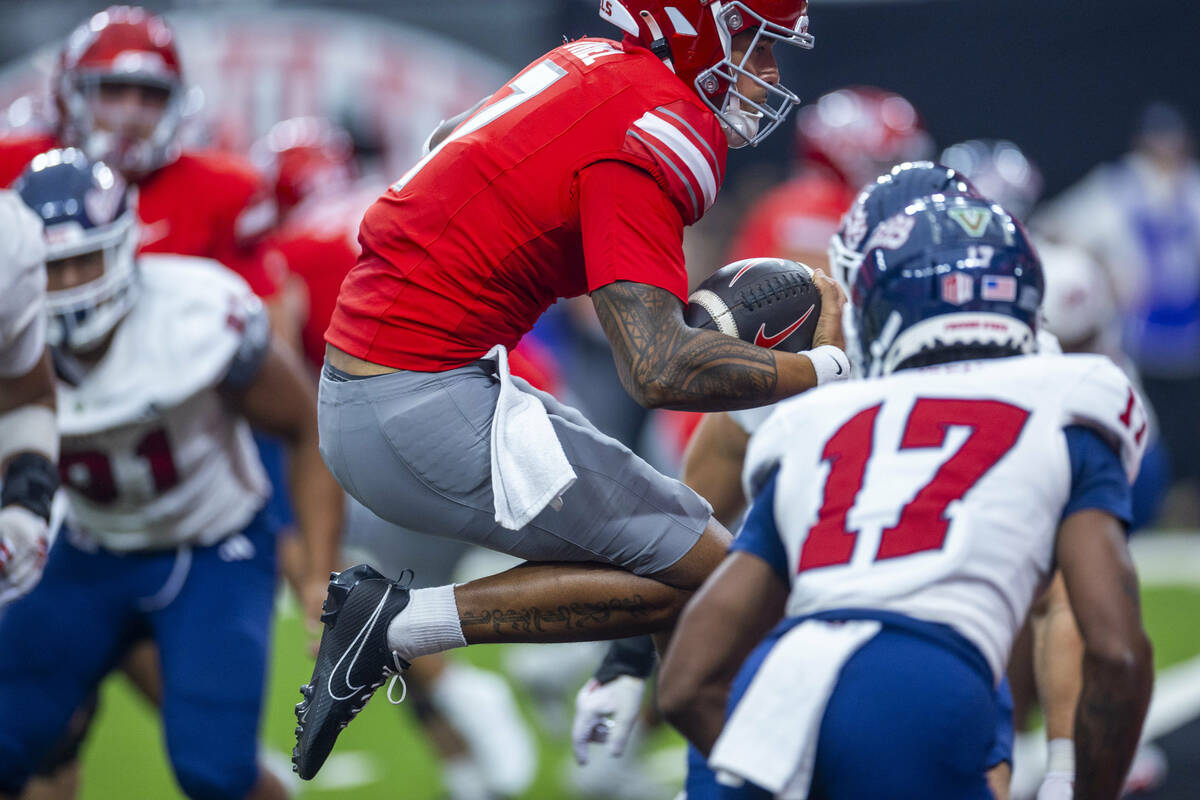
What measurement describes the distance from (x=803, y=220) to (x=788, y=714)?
4.45 m

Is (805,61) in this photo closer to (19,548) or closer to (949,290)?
(19,548)

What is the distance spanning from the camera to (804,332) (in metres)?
2.76

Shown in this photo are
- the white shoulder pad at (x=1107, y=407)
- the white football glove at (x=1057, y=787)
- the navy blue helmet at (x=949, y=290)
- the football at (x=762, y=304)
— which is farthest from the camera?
the football at (x=762, y=304)

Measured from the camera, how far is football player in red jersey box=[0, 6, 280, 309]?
473cm

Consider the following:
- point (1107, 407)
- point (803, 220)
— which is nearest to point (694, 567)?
point (1107, 407)

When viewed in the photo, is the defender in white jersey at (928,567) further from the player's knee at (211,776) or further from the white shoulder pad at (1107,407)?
the player's knee at (211,776)

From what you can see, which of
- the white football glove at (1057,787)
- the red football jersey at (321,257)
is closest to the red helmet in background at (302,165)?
the red football jersey at (321,257)

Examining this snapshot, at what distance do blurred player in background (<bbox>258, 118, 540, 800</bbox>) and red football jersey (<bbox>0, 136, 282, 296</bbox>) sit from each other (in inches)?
12.1

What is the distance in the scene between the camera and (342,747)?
5586mm

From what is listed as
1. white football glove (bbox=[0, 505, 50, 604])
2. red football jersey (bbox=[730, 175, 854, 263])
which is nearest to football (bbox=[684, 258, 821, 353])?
white football glove (bbox=[0, 505, 50, 604])

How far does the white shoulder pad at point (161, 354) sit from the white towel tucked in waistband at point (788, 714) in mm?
1890

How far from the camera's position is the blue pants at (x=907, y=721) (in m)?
2.04

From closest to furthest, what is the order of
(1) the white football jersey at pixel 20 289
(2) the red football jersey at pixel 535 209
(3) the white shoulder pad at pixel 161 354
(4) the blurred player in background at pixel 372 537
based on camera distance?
1. (2) the red football jersey at pixel 535 209
2. (1) the white football jersey at pixel 20 289
3. (3) the white shoulder pad at pixel 161 354
4. (4) the blurred player in background at pixel 372 537

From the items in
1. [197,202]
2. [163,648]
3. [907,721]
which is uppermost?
[907,721]
